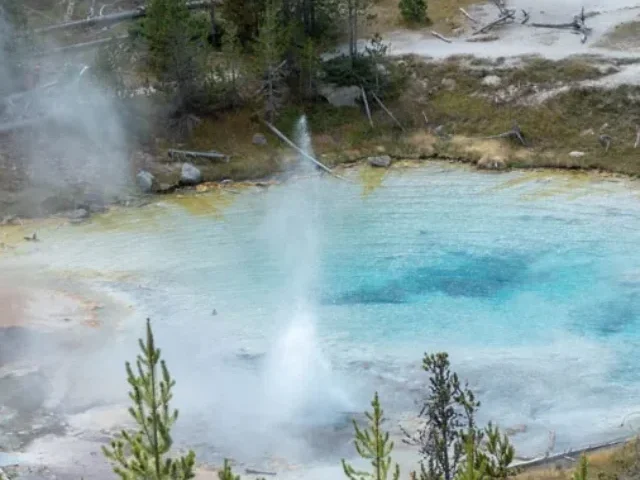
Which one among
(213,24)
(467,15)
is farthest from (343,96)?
(467,15)

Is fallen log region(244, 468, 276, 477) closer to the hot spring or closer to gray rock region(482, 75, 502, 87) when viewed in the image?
the hot spring

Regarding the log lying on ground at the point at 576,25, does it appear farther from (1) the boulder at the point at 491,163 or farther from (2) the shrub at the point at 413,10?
(1) the boulder at the point at 491,163

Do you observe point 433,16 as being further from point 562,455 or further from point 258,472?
point 258,472

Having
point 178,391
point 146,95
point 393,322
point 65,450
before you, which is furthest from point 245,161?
point 65,450

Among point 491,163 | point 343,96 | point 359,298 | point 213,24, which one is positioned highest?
point 213,24

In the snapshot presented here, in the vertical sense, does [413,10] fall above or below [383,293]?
above

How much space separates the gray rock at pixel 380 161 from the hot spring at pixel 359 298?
554 millimetres

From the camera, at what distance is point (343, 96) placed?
36719 mm

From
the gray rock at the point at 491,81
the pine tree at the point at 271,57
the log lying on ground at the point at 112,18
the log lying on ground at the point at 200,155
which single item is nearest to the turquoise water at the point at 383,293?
the log lying on ground at the point at 200,155

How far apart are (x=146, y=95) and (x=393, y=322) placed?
50.2 feet

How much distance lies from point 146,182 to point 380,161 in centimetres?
783

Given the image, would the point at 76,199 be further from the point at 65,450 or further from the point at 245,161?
the point at 65,450

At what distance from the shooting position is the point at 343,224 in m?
30.5

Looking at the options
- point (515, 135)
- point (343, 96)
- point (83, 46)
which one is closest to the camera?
point (515, 135)
